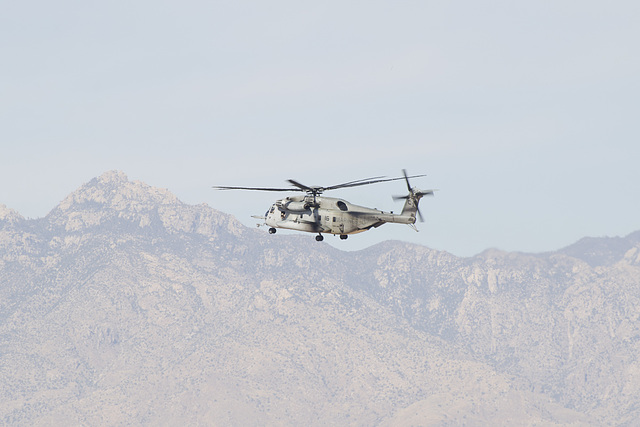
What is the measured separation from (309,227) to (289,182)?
1168 cm

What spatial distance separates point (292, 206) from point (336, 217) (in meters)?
8.06

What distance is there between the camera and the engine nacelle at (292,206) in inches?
5531

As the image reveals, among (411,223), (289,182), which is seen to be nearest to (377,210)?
(411,223)

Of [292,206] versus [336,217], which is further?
[292,206]

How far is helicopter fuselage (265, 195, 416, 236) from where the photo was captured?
13750cm

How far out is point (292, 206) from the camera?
471 ft

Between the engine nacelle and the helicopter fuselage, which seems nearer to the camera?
the helicopter fuselage

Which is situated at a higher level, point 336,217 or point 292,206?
point 292,206

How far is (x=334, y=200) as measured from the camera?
139m

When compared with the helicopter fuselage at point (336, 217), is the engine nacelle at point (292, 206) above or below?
above

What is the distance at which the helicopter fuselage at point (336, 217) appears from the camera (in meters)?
138

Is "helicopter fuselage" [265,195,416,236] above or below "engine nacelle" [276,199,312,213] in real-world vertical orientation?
below

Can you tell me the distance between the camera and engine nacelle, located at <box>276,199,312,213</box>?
140500 mm

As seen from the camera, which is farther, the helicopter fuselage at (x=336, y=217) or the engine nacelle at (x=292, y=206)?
the engine nacelle at (x=292, y=206)
